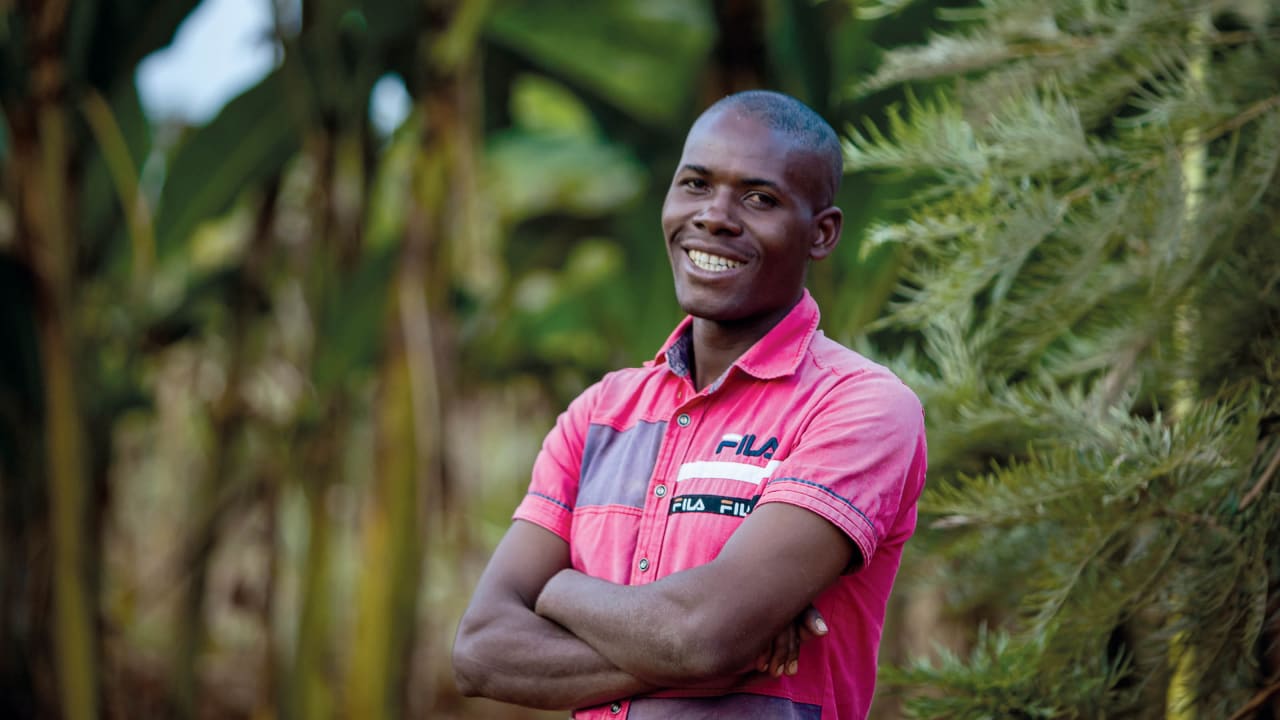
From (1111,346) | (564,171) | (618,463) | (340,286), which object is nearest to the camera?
(618,463)

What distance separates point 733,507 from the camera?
1281 mm

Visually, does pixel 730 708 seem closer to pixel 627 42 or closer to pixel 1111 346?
pixel 1111 346

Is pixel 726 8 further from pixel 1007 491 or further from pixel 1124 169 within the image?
pixel 1007 491

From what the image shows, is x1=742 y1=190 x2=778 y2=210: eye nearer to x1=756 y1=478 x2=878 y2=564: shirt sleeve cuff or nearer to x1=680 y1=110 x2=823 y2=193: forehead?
x1=680 y1=110 x2=823 y2=193: forehead

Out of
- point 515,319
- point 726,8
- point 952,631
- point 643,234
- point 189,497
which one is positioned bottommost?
point 952,631

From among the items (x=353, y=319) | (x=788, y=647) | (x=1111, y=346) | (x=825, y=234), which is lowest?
(x=353, y=319)

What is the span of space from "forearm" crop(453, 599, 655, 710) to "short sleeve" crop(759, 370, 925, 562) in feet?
0.88

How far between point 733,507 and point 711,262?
0.29m

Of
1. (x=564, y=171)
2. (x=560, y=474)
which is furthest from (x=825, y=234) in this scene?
(x=564, y=171)

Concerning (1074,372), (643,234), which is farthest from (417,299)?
(1074,372)

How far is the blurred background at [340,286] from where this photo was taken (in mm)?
2959

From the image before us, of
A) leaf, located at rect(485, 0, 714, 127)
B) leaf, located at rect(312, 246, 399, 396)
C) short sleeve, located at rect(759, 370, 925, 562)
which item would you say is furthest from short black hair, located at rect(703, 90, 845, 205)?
leaf, located at rect(485, 0, 714, 127)

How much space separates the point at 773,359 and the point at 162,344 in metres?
3.46

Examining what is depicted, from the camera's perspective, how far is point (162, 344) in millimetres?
4223
